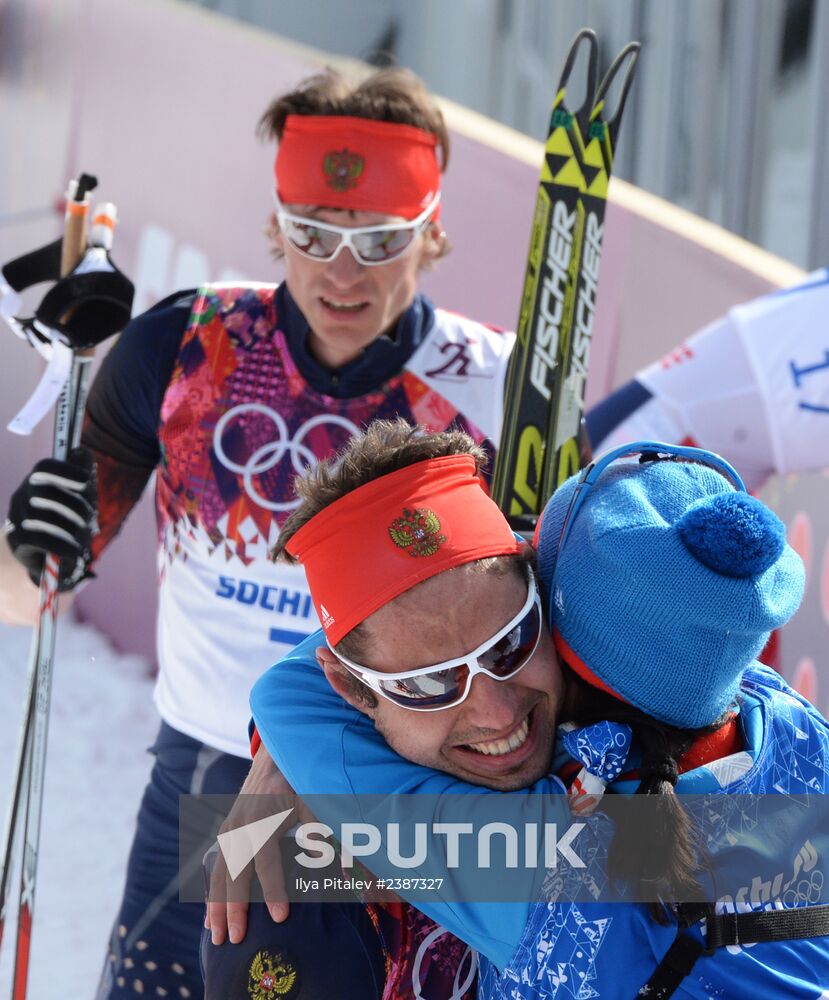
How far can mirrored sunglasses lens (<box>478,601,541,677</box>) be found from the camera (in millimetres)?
1504

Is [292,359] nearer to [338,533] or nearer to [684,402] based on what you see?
[338,533]

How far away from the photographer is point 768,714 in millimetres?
1496

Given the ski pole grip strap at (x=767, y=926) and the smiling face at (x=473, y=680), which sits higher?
the smiling face at (x=473, y=680)

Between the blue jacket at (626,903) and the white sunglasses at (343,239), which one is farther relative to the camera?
the white sunglasses at (343,239)

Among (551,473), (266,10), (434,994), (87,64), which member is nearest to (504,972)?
(434,994)

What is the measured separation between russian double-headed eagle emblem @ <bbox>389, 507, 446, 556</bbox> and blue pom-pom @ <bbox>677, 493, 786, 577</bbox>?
0.93ft

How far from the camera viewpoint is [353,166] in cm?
260

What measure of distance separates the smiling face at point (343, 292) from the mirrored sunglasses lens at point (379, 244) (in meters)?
0.02

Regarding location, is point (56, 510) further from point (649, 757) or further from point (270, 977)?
point (649, 757)

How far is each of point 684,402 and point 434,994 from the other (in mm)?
2242

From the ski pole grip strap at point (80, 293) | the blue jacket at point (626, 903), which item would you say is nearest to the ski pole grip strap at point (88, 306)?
the ski pole grip strap at point (80, 293)

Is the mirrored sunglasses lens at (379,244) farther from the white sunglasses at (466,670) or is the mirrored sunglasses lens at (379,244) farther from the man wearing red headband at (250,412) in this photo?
the white sunglasses at (466,670)

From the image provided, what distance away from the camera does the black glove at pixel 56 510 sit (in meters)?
2.49

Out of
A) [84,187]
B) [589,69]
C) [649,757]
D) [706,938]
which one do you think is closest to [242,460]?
[84,187]
